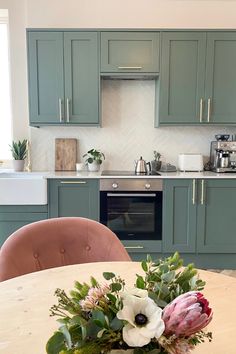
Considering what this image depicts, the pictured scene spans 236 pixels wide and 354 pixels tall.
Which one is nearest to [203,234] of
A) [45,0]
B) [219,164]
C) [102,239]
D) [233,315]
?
[219,164]

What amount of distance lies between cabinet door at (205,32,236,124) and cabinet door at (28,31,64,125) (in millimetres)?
1503

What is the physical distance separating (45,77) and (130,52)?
895 millimetres

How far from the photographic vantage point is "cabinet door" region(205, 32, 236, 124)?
306 cm

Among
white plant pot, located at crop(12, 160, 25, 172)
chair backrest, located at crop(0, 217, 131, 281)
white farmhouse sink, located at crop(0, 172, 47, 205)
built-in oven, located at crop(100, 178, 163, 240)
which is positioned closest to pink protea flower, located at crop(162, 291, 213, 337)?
chair backrest, located at crop(0, 217, 131, 281)

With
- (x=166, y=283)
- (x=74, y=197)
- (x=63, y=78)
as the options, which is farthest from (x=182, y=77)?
(x=166, y=283)

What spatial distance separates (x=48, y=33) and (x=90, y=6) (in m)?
0.63

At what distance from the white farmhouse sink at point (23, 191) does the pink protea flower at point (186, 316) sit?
257 cm

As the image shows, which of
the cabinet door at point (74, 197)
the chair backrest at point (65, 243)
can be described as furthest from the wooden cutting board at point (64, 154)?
the chair backrest at point (65, 243)

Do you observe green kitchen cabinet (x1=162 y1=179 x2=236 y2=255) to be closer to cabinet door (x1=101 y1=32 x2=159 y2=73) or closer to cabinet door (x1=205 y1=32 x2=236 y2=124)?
cabinet door (x1=205 y1=32 x2=236 y2=124)

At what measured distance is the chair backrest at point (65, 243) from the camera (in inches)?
52.8

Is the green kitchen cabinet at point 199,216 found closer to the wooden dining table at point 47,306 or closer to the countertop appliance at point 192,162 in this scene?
the countertop appliance at point 192,162

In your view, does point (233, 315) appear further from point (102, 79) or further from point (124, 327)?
point (102, 79)

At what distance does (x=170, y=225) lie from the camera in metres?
3.02

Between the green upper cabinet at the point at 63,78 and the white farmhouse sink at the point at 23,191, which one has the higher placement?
the green upper cabinet at the point at 63,78
